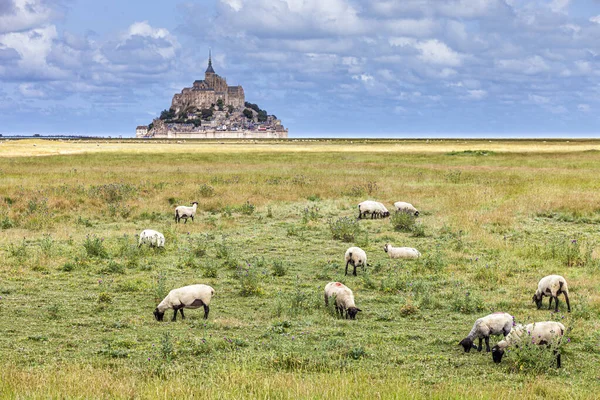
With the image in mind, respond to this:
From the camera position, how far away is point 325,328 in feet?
39.5

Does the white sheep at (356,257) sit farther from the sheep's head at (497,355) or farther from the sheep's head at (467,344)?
the sheep's head at (497,355)

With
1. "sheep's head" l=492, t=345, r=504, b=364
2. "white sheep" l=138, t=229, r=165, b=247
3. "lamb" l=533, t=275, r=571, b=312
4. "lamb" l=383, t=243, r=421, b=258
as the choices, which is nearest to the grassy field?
"sheep's head" l=492, t=345, r=504, b=364

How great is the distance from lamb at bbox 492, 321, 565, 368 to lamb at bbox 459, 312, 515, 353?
0.54m

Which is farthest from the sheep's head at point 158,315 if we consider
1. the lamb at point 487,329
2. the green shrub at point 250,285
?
the lamb at point 487,329

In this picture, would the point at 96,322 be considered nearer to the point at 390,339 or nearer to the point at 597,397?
the point at 390,339

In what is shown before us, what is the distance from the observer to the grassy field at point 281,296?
28.1 ft

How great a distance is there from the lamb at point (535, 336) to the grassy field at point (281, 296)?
0.69 ft

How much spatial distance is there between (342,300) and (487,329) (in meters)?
3.43

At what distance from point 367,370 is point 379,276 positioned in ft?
26.7

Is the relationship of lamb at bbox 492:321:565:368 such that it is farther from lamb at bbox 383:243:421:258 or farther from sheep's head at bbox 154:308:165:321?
lamb at bbox 383:243:421:258

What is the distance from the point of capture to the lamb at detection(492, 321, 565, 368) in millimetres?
9898

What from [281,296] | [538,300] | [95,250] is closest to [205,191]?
[95,250]

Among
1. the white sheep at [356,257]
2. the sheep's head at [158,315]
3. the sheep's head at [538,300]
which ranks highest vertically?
the white sheep at [356,257]

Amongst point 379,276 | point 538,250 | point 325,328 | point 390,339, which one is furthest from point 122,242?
point 538,250
